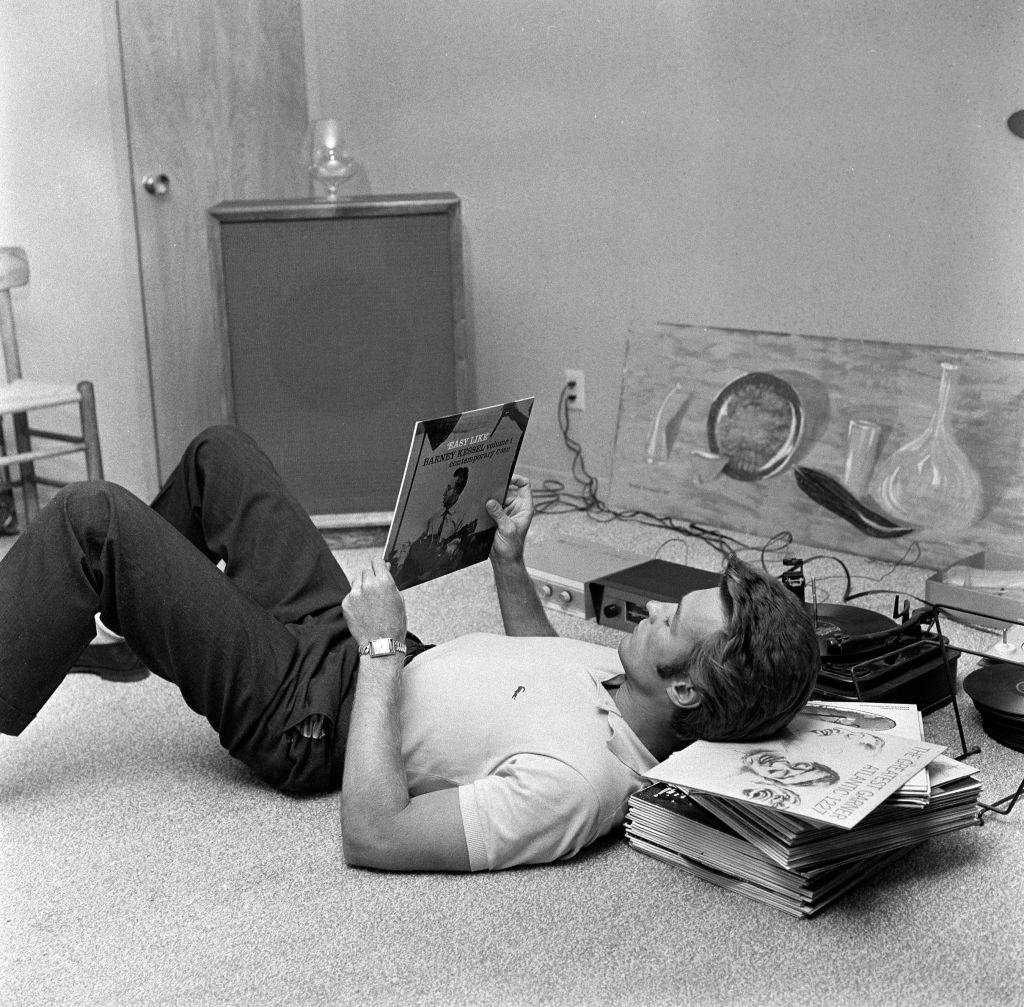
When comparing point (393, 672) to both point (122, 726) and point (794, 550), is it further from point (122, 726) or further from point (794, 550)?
point (794, 550)

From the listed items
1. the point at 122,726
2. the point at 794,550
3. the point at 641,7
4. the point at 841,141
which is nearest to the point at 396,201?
the point at 641,7

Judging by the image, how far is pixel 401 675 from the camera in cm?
166

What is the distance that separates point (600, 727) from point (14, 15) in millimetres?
2667

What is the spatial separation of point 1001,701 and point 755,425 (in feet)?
4.36

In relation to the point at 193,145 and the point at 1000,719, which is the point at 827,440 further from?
the point at 193,145

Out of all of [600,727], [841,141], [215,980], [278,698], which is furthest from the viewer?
[841,141]

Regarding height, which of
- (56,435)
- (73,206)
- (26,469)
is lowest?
(26,469)

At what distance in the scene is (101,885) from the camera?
1.70 m

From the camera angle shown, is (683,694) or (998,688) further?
(998,688)

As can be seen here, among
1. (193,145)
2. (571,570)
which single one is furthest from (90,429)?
(571,570)

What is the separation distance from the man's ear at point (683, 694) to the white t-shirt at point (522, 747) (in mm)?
97

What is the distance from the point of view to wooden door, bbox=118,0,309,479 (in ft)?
11.5

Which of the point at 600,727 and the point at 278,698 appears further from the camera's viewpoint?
the point at 278,698

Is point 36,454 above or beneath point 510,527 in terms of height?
beneath
